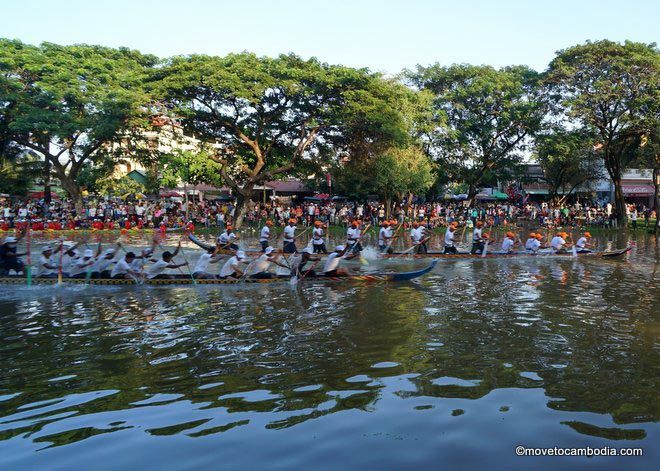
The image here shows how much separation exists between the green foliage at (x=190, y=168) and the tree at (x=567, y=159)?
24.2m

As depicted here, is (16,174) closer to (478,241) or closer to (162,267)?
(162,267)

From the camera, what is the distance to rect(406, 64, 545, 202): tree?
41469 mm

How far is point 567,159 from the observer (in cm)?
4359

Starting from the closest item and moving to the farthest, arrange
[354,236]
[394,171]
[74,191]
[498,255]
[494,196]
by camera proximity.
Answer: [498,255]
[354,236]
[394,171]
[74,191]
[494,196]

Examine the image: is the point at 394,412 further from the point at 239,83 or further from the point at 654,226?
the point at 654,226

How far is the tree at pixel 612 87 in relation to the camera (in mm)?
33625

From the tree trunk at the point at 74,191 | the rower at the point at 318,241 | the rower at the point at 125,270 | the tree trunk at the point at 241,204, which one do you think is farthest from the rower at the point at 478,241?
the tree trunk at the point at 74,191

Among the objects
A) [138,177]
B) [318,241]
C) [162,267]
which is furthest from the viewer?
[138,177]

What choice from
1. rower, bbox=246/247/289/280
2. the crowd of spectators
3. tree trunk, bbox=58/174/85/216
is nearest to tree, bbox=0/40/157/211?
tree trunk, bbox=58/174/85/216

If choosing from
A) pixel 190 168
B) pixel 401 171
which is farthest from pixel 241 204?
pixel 401 171

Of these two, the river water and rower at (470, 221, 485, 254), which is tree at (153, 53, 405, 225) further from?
the river water

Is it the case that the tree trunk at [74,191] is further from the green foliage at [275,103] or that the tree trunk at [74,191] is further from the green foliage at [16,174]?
the green foliage at [275,103]

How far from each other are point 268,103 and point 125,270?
22.2 m

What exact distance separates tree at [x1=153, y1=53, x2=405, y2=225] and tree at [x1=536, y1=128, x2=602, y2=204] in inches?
463
